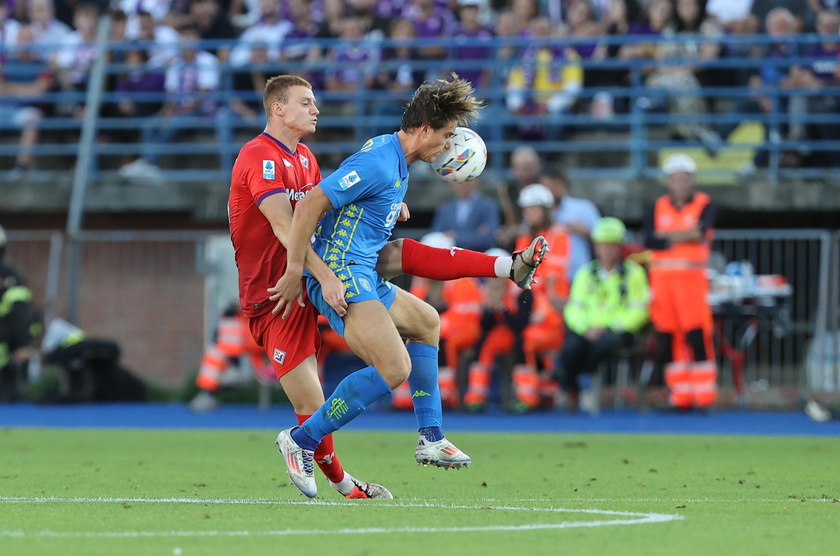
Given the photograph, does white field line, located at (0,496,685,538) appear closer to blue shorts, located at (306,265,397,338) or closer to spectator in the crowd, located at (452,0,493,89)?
blue shorts, located at (306,265,397,338)

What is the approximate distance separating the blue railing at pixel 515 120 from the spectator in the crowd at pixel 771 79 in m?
0.04

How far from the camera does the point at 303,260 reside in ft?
23.4

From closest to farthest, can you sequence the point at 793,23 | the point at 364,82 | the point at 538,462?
the point at 538,462, the point at 793,23, the point at 364,82

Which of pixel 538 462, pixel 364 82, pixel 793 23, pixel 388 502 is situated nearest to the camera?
pixel 388 502

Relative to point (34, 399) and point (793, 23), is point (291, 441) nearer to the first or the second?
point (34, 399)

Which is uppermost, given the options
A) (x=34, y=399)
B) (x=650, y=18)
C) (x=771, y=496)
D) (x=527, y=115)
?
(x=650, y=18)

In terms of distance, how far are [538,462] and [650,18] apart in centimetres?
923

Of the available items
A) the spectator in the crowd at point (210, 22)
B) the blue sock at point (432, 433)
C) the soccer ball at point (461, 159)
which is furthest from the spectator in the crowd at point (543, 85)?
the blue sock at point (432, 433)

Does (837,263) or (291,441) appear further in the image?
(837,263)

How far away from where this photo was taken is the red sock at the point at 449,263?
24.7 ft

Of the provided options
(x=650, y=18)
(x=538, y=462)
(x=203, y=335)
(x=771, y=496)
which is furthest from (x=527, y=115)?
(x=771, y=496)

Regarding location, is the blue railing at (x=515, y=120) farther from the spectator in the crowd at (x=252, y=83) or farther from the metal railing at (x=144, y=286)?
the metal railing at (x=144, y=286)

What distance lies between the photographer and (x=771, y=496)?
24.6 feet

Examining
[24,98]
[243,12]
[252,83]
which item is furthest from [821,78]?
[24,98]
